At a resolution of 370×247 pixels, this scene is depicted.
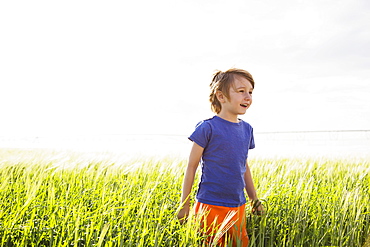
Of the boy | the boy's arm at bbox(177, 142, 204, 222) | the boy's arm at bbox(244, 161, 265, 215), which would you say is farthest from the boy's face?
the boy's arm at bbox(244, 161, 265, 215)

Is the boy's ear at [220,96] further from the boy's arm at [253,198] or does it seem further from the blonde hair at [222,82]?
the boy's arm at [253,198]

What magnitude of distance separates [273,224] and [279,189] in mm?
408

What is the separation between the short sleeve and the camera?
173 cm

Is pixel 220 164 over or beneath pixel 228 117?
beneath

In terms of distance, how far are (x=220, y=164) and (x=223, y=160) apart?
0.03 meters

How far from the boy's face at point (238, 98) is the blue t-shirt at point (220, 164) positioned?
9 cm

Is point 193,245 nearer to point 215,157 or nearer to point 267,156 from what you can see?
point 215,157

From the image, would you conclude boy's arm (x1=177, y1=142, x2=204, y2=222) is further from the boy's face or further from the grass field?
the boy's face

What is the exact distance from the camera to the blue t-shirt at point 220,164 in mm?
1721

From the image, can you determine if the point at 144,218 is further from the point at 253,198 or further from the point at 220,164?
the point at 253,198

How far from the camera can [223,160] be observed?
175 centimetres

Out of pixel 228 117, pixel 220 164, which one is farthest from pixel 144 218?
pixel 228 117

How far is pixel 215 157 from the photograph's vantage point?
175 cm

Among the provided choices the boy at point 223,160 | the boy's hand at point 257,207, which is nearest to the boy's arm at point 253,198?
the boy's hand at point 257,207
